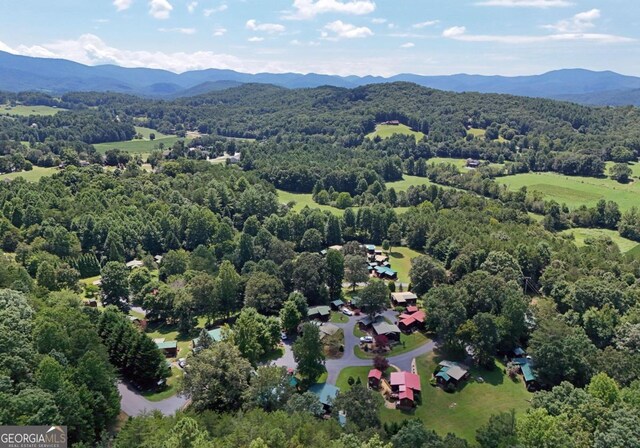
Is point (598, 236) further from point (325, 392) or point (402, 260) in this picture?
point (325, 392)

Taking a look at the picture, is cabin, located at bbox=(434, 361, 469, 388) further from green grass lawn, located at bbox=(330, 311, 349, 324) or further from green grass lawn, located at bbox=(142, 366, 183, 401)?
green grass lawn, located at bbox=(142, 366, 183, 401)

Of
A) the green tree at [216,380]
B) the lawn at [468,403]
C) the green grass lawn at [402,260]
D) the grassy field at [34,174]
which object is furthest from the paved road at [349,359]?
the grassy field at [34,174]

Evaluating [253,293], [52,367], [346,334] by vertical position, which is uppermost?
[52,367]

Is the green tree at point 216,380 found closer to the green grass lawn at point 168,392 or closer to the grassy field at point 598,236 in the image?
the green grass lawn at point 168,392

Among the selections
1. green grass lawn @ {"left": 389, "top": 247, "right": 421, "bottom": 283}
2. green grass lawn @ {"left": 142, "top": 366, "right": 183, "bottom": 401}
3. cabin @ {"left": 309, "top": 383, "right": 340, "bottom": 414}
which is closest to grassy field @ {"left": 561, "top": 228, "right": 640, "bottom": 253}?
green grass lawn @ {"left": 389, "top": 247, "right": 421, "bottom": 283}

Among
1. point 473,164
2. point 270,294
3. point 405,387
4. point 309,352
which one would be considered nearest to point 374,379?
point 405,387

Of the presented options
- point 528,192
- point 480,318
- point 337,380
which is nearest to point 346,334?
point 337,380

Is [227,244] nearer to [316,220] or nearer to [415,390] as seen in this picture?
[316,220]
